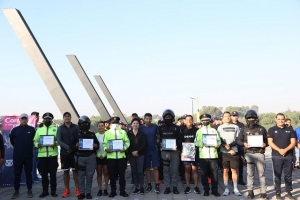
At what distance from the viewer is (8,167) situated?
34.0 feet

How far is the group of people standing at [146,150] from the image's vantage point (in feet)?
26.5

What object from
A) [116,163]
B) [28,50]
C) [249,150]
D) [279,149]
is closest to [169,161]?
[116,163]

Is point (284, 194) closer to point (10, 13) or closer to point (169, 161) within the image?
point (169, 161)

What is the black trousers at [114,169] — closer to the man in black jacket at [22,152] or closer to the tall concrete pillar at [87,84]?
the man in black jacket at [22,152]

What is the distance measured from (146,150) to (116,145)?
3.12 ft

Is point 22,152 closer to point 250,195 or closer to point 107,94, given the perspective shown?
point 250,195

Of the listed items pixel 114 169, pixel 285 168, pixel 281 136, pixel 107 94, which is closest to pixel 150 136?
pixel 114 169

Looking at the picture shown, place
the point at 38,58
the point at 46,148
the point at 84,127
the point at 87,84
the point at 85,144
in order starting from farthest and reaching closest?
the point at 87,84
the point at 38,58
the point at 46,148
the point at 84,127
the point at 85,144

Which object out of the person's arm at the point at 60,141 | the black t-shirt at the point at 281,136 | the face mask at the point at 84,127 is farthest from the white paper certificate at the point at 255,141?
the person's arm at the point at 60,141

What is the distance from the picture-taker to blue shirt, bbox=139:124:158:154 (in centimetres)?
898

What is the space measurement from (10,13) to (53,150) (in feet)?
29.6

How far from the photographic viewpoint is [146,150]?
8992mm

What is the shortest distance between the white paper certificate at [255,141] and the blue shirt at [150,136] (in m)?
2.43

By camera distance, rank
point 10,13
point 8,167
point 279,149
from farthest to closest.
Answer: point 10,13 < point 8,167 < point 279,149
